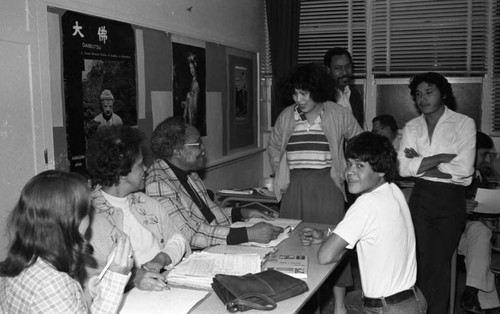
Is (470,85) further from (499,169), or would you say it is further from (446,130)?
(446,130)

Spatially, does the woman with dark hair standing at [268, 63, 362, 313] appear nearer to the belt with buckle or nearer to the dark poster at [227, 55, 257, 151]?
the belt with buckle

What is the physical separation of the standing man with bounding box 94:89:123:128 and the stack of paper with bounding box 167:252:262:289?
47.6 inches

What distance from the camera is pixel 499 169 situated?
17.9 ft

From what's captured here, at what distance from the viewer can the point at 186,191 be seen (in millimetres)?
2857

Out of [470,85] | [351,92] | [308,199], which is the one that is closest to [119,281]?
[308,199]

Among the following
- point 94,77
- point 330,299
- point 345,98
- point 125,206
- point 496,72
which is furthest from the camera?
point 496,72

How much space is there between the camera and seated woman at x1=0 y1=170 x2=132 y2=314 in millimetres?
1506

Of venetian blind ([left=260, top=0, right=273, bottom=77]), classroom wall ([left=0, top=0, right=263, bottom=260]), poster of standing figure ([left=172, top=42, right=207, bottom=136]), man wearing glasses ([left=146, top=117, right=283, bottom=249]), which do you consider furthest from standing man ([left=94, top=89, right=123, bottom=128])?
venetian blind ([left=260, top=0, right=273, bottom=77])

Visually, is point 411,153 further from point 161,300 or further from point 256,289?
point 161,300

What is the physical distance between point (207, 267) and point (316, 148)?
1.51 metres

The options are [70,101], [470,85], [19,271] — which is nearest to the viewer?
[19,271]

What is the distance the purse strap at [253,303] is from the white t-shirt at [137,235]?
705mm

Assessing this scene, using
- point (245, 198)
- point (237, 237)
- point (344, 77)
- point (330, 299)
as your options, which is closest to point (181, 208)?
point (237, 237)

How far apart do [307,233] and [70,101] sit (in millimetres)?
1447
